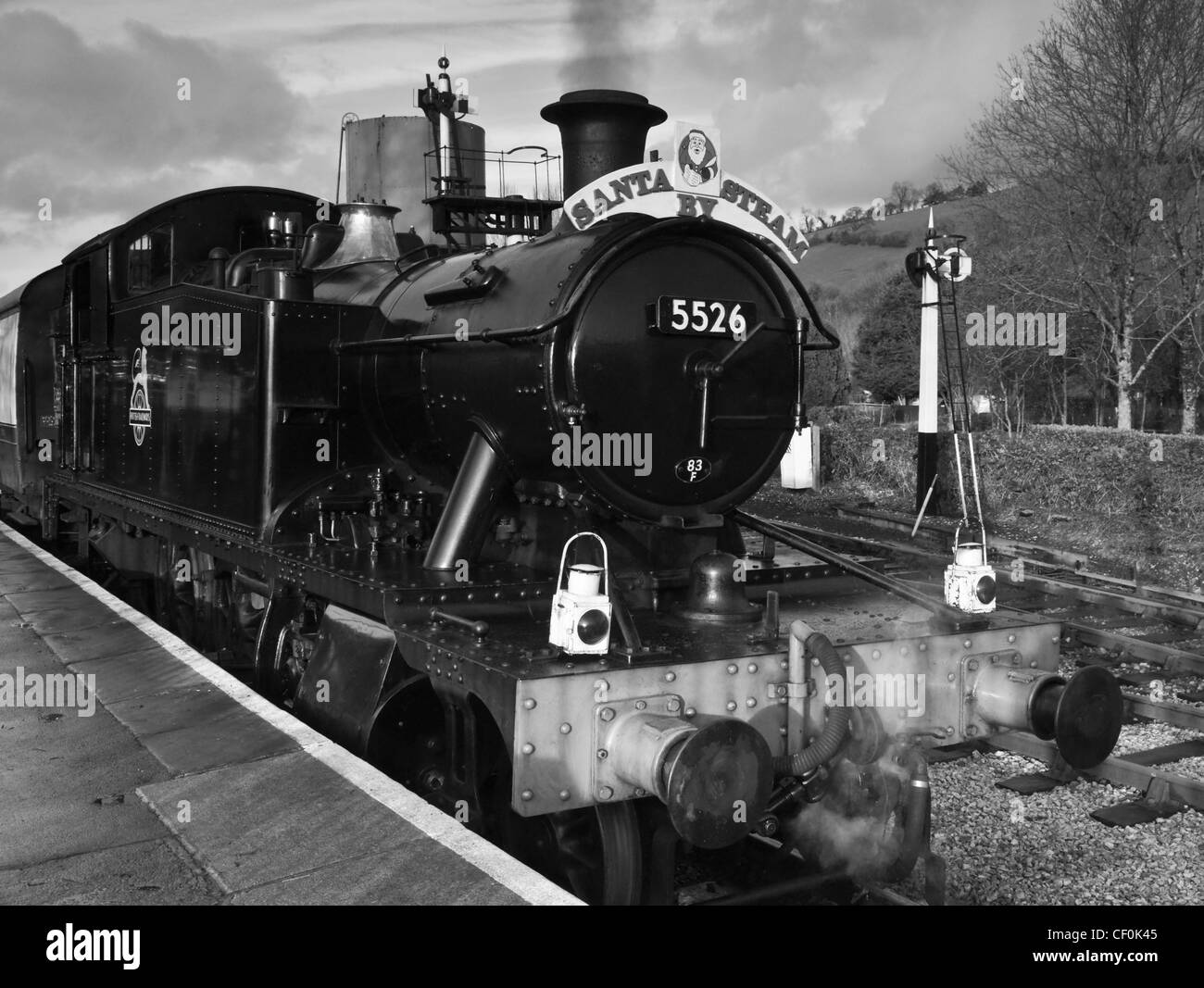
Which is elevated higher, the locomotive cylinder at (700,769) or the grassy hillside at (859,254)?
the grassy hillside at (859,254)

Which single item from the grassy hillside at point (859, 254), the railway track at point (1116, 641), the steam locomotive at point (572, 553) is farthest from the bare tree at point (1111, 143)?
the grassy hillside at point (859, 254)

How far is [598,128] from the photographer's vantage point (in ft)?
15.4

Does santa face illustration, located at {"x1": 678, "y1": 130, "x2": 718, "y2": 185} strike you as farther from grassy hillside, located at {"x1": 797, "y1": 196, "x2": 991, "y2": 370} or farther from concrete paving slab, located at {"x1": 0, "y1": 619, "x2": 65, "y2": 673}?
grassy hillside, located at {"x1": 797, "y1": 196, "x2": 991, "y2": 370}

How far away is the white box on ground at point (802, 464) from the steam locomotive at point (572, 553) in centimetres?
1168

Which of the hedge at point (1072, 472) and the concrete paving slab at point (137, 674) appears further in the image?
the hedge at point (1072, 472)

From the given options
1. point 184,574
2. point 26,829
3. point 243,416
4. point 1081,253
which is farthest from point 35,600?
point 1081,253

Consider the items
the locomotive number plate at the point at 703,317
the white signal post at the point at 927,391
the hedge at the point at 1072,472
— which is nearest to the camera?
the locomotive number plate at the point at 703,317

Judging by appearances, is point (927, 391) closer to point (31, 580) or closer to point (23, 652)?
point (31, 580)

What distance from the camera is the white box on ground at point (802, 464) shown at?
1733 cm

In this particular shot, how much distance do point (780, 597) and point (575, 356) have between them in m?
1.42

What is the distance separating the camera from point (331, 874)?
3.32 meters

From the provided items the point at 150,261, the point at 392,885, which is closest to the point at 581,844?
the point at 392,885

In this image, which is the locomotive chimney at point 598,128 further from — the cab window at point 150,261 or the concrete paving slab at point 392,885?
the cab window at point 150,261

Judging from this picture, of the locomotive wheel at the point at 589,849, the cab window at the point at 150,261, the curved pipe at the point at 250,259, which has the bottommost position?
the locomotive wheel at the point at 589,849
